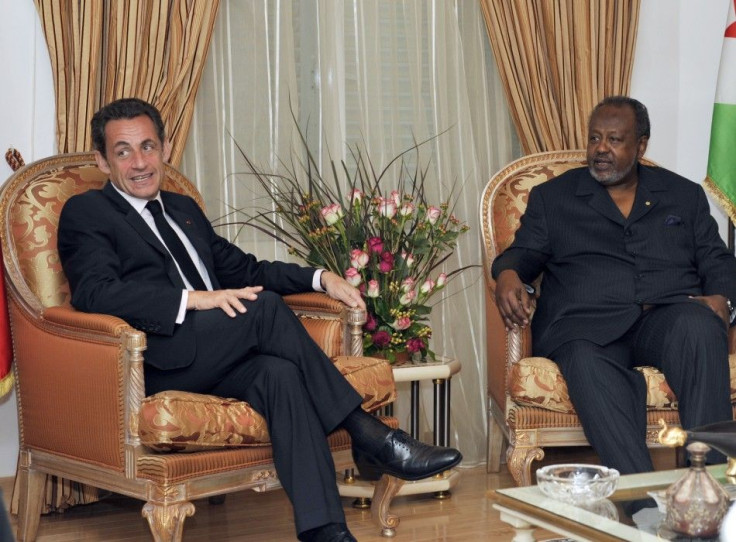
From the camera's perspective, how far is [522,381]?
331cm

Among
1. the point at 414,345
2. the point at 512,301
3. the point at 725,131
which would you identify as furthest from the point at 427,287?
the point at 725,131

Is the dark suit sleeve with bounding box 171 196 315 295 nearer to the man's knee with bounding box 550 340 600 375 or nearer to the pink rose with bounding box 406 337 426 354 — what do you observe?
the pink rose with bounding box 406 337 426 354

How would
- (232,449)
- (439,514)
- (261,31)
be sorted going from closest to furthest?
(232,449)
(439,514)
(261,31)

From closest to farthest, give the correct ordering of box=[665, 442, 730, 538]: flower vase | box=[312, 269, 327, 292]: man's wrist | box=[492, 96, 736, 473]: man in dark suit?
box=[665, 442, 730, 538]: flower vase → box=[492, 96, 736, 473]: man in dark suit → box=[312, 269, 327, 292]: man's wrist

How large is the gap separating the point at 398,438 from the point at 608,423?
644mm

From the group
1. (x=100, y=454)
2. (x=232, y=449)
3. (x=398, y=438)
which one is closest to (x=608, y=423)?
(x=398, y=438)

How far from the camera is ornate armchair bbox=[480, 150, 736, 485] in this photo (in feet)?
10.9

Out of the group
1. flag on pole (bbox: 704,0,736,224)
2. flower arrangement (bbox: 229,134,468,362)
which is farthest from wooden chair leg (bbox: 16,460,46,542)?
flag on pole (bbox: 704,0,736,224)

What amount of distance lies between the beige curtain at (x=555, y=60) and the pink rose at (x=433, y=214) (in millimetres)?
939

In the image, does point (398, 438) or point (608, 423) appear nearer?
point (398, 438)

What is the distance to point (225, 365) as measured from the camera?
2.98m

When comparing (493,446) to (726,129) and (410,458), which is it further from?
(726,129)

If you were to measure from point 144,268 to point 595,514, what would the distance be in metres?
1.58

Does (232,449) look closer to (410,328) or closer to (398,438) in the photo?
(398,438)
